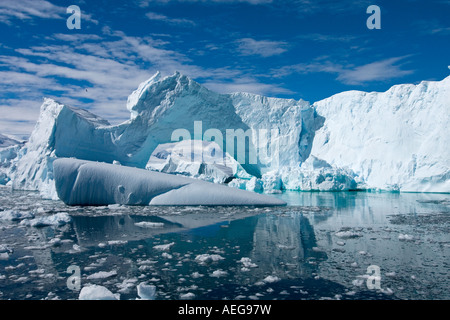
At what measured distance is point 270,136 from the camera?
22.2m

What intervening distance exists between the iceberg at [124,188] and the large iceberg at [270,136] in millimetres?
6535

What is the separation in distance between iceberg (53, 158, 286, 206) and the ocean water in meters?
2.36

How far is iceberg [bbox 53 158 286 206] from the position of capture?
32.4 feet

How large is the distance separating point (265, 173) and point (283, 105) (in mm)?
4649

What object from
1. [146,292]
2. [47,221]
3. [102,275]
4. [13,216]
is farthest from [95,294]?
[13,216]

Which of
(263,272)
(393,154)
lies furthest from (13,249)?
(393,154)

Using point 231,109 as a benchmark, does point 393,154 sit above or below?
below

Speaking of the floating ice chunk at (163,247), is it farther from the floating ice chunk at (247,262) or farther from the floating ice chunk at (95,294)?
the floating ice chunk at (95,294)

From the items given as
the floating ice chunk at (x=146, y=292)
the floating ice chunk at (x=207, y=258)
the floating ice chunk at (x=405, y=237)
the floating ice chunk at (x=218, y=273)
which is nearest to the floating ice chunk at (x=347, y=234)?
the floating ice chunk at (x=405, y=237)

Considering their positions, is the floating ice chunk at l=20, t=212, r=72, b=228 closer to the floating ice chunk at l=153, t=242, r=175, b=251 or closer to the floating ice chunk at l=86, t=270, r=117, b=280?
the floating ice chunk at l=153, t=242, r=175, b=251

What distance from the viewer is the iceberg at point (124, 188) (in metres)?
9.87

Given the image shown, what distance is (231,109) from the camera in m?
21.1
